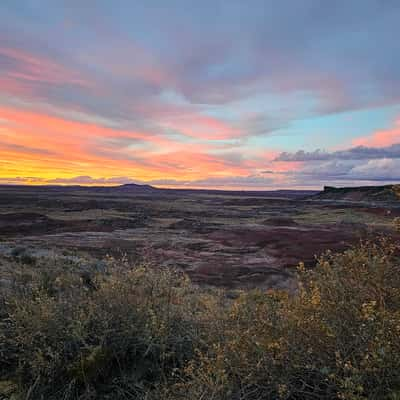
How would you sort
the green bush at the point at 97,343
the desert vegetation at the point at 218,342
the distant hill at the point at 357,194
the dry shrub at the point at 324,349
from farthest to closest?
the distant hill at the point at 357,194
the green bush at the point at 97,343
the desert vegetation at the point at 218,342
the dry shrub at the point at 324,349

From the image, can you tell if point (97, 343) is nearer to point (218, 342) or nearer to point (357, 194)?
point (218, 342)

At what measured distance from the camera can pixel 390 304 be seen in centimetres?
326

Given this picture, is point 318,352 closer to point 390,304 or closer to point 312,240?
point 390,304

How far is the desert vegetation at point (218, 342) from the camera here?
2721 millimetres

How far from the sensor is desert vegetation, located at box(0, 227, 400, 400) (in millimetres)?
2721

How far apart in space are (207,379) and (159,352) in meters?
1.56

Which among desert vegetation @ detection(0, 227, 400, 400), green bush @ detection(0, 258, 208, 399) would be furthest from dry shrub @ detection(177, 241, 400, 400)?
green bush @ detection(0, 258, 208, 399)

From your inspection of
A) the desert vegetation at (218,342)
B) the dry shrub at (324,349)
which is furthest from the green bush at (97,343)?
the dry shrub at (324,349)

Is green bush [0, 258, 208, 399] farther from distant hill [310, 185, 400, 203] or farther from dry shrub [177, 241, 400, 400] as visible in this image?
distant hill [310, 185, 400, 203]

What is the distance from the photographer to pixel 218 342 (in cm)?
351

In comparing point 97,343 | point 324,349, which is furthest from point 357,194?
point 324,349

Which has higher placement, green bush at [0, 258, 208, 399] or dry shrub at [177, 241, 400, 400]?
dry shrub at [177, 241, 400, 400]

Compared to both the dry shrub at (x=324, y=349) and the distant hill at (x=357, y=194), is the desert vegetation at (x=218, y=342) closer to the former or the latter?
the dry shrub at (x=324, y=349)

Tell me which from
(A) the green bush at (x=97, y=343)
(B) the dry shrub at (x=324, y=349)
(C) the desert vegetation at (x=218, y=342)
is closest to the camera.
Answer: (B) the dry shrub at (x=324, y=349)
